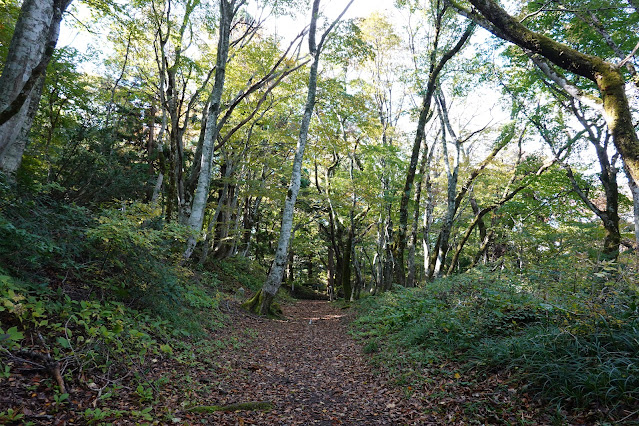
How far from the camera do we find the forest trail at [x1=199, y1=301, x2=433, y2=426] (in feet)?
13.4

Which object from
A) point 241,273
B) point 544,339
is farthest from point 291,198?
point 241,273

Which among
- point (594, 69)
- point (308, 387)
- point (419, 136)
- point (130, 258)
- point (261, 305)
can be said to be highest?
point (419, 136)

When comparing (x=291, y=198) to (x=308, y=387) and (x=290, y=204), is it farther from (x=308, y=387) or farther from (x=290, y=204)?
(x=308, y=387)

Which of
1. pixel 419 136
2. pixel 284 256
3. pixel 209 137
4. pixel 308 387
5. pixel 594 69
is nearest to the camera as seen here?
pixel 594 69

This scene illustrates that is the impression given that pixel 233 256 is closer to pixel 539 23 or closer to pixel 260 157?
pixel 260 157

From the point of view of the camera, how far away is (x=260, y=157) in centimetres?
1516

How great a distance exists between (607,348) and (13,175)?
8.02m

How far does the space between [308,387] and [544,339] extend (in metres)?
3.46

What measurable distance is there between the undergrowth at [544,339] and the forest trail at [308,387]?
75cm

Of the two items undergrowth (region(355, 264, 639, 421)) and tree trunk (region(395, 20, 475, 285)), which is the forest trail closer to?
undergrowth (region(355, 264, 639, 421))

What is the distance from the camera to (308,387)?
5262 millimetres

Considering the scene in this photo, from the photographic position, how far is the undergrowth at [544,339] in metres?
3.25

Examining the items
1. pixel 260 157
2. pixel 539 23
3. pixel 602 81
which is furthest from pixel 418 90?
pixel 602 81

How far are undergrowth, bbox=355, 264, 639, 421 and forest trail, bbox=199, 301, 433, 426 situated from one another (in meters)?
0.75
